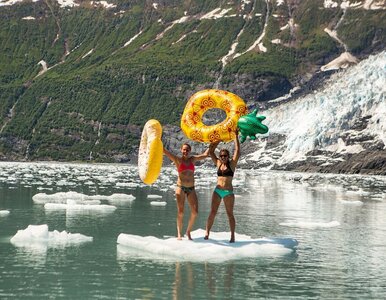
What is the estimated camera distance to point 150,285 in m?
18.6

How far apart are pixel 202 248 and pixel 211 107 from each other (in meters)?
5.50

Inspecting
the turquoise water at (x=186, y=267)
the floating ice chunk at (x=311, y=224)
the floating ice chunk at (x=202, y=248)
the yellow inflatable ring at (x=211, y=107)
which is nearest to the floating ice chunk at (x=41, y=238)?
the turquoise water at (x=186, y=267)

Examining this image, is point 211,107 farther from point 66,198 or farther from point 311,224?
point 66,198

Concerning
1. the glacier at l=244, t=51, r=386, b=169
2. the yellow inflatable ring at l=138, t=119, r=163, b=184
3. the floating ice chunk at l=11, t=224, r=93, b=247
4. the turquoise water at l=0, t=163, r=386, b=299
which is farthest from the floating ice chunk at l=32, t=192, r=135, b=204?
the glacier at l=244, t=51, r=386, b=169

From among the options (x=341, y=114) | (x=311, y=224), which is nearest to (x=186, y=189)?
(x=311, y=224)

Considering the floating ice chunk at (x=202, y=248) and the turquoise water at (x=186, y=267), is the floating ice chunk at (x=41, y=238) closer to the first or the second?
the turquoise water at (x=186, y=267)

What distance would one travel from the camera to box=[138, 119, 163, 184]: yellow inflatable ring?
929 inches

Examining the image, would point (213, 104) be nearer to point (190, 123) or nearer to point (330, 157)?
point (190, 123)

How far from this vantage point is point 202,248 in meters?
23.0

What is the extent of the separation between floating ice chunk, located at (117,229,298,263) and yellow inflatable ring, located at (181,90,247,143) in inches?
148

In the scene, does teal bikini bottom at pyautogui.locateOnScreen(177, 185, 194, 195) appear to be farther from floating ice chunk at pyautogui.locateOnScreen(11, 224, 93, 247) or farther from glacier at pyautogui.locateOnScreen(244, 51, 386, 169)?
glacier at pyautogui.locateOnScreen(244, 51, 386, 169)

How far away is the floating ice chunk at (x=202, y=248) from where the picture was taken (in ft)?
74.2

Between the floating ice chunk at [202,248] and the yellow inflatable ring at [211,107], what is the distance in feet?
12.3

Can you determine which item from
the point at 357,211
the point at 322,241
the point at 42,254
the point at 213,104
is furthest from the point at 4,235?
the point at 357,211
